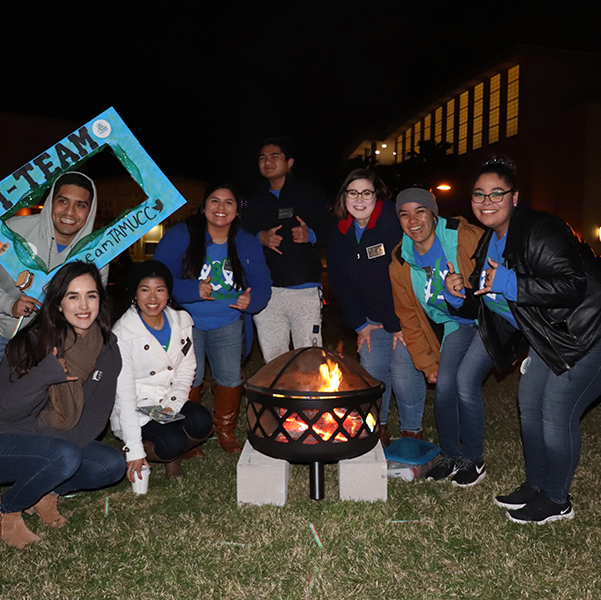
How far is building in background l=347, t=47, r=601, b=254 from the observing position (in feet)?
58.1

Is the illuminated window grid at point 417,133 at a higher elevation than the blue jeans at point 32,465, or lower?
higher

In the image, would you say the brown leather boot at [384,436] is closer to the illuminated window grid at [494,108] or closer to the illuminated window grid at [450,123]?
the illuminated window grid at [494,108]

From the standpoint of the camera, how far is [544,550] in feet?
10.1

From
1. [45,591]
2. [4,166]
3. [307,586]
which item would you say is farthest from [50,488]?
[4,166]

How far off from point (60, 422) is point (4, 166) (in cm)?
1999

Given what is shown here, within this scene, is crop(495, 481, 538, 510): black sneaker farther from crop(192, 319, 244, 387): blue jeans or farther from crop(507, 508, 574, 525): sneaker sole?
crop(192, 319, 244, 387): blue jeans

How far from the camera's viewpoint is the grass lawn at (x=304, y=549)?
9.05ft

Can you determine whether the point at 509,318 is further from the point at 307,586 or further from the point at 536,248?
the point at 307,586

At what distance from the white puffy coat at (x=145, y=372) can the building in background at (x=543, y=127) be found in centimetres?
1589

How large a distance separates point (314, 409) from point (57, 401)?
1367 millimetres

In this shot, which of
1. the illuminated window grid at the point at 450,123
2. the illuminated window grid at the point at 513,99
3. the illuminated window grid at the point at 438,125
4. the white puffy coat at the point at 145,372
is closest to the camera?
the white puffy coat at the point at 145,372

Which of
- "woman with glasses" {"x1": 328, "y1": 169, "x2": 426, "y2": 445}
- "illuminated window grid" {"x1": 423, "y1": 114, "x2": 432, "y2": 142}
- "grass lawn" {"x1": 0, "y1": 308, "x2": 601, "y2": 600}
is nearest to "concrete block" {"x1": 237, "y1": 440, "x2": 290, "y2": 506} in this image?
"grass lawn" {"x1": 0, "y1": 308, "x2": 601, "y2": 600}

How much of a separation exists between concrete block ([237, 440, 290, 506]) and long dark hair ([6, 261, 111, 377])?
4.11ft

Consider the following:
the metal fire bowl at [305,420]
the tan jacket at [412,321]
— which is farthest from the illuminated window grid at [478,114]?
the metal fire bowl at [305,420]
